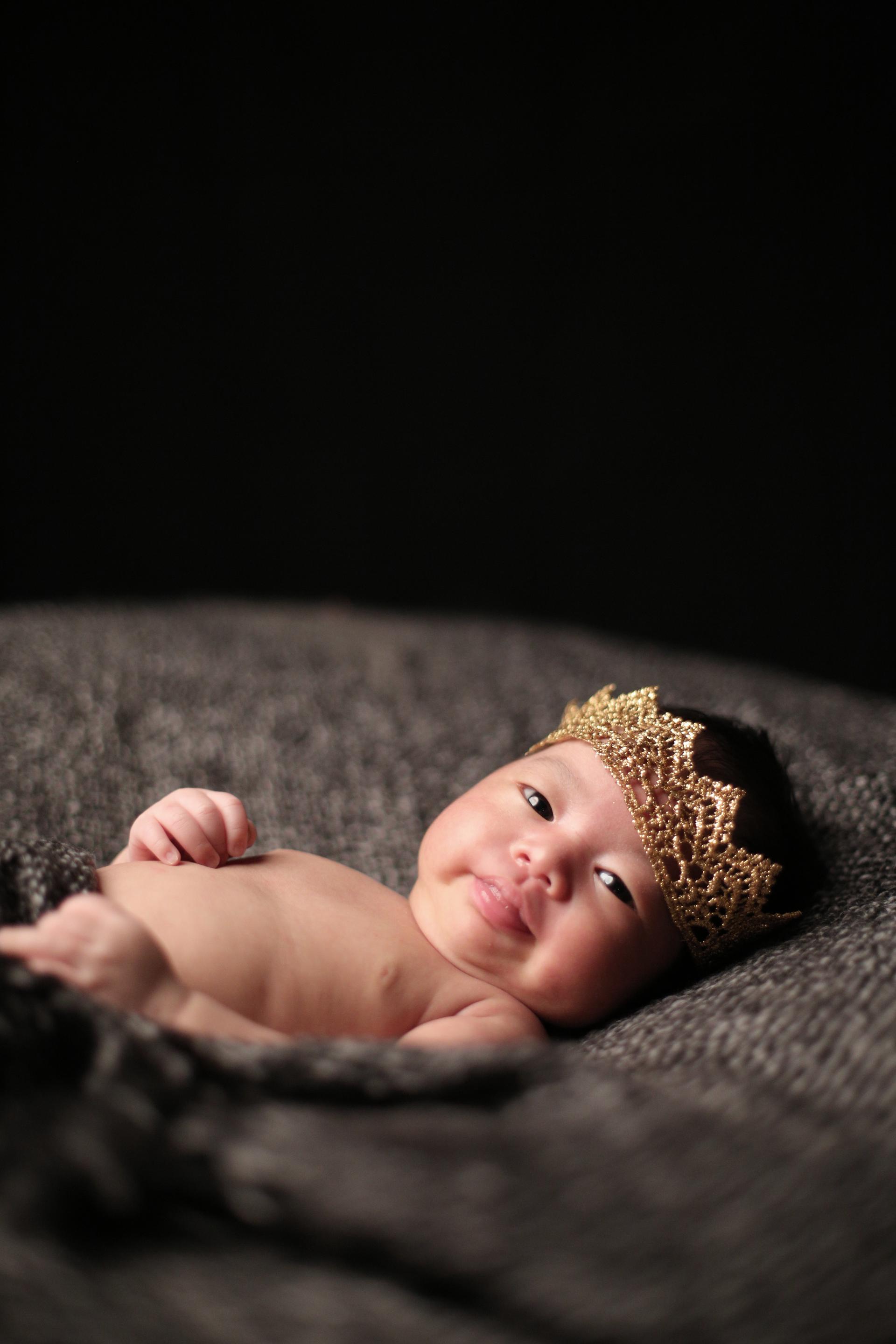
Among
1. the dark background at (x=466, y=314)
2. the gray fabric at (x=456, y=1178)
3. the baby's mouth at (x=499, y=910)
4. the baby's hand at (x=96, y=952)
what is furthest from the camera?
the dark background at (x=466, y=314)

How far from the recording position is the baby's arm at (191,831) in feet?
2.93

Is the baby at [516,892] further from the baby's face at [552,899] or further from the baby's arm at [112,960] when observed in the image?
the baby's arm at [112,960]

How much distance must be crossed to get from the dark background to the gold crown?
4.52 feet

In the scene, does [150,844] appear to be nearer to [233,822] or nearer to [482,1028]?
[233,822]

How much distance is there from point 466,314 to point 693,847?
5.38 feet

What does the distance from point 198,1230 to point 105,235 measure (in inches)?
81.9

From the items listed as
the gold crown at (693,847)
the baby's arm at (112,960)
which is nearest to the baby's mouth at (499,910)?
the gold crown at (693,847)

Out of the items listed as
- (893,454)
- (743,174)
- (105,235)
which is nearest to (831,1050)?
(893,454)

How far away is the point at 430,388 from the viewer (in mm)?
2250

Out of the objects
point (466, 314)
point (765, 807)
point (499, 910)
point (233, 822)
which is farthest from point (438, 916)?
point (466, 314)

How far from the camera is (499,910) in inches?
34.4

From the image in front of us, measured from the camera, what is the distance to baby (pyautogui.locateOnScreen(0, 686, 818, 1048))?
2.68ft

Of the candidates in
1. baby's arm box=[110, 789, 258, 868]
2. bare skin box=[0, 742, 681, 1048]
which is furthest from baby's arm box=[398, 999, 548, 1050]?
baby's arm box=[110, 789, 258, 868]

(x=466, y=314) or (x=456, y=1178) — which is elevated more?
(x=466, y=314)
